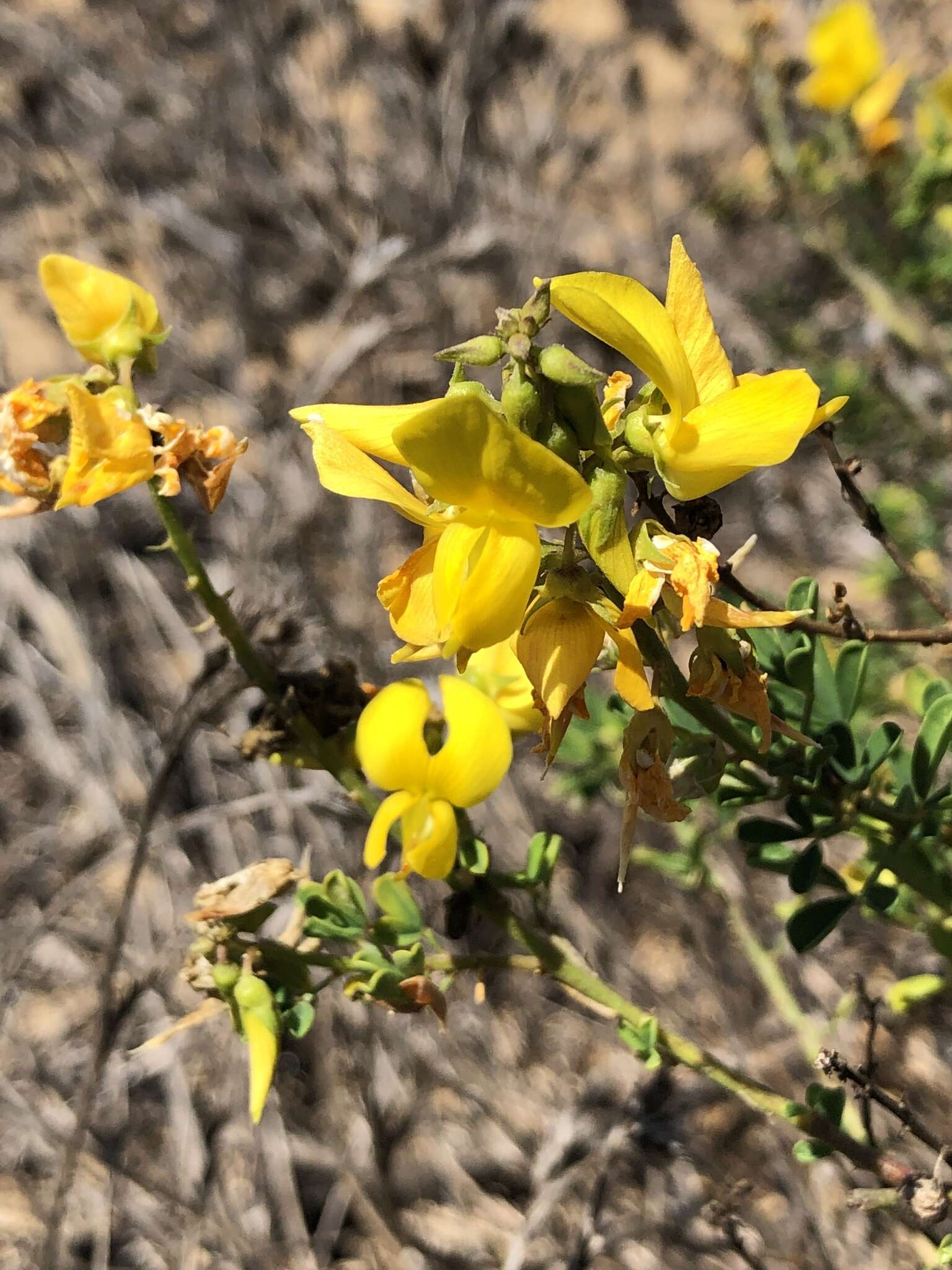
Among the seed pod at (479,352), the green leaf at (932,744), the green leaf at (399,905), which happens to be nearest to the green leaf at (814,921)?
the green leaf at (932,744)

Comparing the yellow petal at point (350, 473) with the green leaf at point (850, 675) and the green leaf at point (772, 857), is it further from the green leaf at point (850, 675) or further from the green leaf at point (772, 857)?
the green leaf at point (772, 857)

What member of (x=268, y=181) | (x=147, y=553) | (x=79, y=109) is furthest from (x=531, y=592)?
(x=79, y=109)

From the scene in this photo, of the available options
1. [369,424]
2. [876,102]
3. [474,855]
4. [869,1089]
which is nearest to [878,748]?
[869,1089]

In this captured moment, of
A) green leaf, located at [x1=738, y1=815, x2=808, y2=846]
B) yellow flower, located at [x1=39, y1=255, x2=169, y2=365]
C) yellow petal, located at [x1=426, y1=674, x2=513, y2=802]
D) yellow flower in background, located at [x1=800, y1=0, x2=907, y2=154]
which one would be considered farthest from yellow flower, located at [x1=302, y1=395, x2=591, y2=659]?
yellow flower in background, located at [x1=800, y1=0, x2=907, y2=154]

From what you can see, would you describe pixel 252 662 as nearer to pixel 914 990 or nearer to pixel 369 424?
pixel 369 424

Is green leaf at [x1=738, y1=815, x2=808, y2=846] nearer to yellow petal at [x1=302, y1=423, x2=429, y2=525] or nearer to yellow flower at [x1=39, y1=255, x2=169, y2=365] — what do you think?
yellow petal at [x1=302, y1=423, x2=429, y2=525]

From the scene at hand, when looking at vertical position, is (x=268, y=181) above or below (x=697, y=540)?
below

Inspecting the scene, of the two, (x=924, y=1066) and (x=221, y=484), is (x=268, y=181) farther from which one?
(x=924, y=1066)
